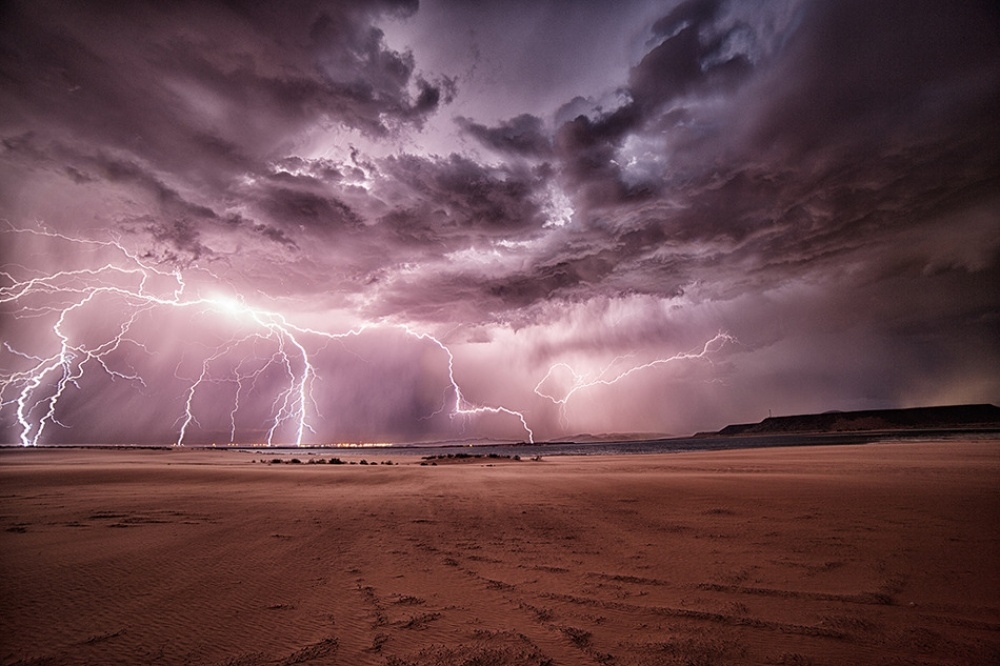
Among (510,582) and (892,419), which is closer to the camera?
(510,582)

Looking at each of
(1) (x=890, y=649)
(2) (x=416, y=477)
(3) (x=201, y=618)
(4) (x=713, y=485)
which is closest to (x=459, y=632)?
(3) (x=201, y=618)

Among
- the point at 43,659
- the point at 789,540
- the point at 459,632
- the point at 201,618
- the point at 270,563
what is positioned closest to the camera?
the point at 43,659

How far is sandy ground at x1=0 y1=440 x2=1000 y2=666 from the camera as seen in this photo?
3.60m

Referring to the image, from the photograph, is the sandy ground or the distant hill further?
the distant hill

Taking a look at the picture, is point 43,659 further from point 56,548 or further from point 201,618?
point 56,548

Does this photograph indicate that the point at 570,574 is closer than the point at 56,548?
Yes

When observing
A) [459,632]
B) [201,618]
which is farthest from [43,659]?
[459,632]

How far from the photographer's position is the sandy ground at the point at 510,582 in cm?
360

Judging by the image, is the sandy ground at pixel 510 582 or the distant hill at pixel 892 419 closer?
the sandy ground at pixel 510 582

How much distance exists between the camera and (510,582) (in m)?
5.28

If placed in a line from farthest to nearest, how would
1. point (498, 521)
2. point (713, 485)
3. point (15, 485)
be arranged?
point (15, 485)
point (713, 485)
point (498, 521)

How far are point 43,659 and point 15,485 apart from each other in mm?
17808

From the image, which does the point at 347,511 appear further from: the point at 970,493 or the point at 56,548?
the point at 970,493

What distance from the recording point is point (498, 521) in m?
8.96
